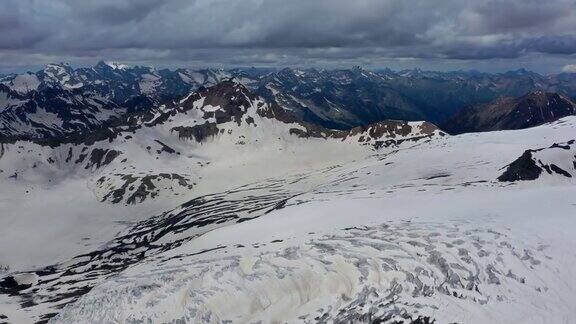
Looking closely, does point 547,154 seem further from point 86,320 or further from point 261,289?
point 86,320

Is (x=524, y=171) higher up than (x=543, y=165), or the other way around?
(x=543, y=165)

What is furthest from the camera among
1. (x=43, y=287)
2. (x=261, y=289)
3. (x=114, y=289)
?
(x=43, y=287)

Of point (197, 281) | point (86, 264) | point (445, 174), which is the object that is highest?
point (197, 281)

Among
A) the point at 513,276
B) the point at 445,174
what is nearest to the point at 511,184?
the point at 445,174

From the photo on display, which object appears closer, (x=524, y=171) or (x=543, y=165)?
(x=524, y=171)

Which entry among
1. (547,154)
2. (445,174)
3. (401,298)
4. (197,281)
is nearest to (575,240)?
(401,298)

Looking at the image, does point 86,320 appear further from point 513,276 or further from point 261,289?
point 513,276

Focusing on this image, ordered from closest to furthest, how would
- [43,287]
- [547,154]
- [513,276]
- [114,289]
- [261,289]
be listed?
[513,276], [261,289], [114,289], [43,287], [547,154]

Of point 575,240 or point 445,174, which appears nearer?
point 575,240

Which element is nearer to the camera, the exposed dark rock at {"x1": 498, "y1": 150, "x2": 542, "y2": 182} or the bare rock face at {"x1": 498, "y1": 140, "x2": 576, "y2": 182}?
the exposed dark rock at {"x1": 498, "y1": 150, "x2": 542, "y2": 182}

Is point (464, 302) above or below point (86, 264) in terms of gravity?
above

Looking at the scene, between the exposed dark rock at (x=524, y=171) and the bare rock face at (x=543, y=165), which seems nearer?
the exposed dark rock at (x=524, y=171)
